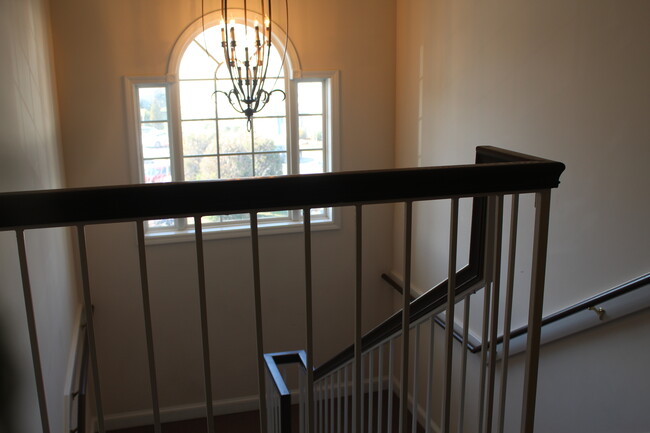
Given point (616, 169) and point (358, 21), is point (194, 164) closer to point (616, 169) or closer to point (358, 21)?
point (358, 21)

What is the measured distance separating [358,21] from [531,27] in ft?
6.41

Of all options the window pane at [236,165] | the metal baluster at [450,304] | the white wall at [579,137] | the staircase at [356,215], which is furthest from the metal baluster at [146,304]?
the window pane at [236,165]

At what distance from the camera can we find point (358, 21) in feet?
16.5

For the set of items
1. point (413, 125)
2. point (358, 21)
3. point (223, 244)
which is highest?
point (358, 21)

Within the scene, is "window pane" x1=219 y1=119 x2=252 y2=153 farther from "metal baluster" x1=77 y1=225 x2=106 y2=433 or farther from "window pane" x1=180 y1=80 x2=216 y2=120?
"metal baluster" x1=77 y1=225 x2=106 y2=433

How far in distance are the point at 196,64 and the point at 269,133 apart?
80 cm

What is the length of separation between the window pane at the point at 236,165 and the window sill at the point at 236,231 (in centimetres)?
43

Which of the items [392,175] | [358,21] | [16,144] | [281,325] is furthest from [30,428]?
[358,21]

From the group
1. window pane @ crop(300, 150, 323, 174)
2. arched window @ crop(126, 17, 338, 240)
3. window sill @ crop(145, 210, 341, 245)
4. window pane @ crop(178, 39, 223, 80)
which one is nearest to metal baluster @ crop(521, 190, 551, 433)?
window sill @ crop(145, 210, 341, 245)

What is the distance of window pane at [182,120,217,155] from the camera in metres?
5.10

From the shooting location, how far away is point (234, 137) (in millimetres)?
5203

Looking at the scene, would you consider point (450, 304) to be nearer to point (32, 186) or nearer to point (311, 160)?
point (32, 186)

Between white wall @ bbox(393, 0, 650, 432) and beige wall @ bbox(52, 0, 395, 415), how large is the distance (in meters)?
1.12

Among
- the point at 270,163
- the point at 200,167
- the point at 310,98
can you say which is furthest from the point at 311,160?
the point at 200,167
